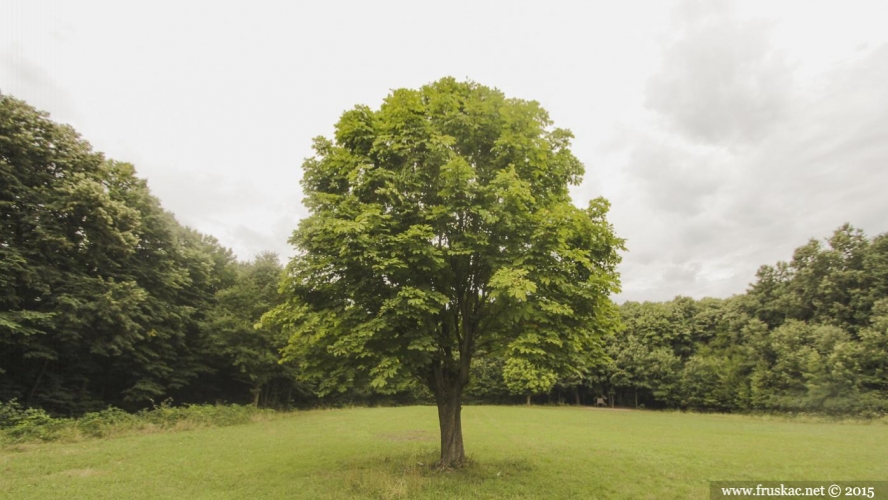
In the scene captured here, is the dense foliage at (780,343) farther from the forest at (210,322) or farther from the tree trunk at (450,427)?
the tree trunk at (450,427)

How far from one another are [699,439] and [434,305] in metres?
22.0

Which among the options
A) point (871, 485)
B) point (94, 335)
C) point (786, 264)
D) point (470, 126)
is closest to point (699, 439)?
point (871, 485)

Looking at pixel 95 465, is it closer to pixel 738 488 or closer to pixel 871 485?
pixel 738 488

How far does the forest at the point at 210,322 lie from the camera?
74.1ft

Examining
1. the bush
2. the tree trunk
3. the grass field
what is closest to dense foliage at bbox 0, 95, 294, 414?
the bush

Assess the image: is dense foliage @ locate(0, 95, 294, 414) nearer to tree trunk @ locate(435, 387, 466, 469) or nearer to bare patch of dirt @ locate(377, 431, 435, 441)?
bare patch of dirt @ locate(377, 431, 435, 441)

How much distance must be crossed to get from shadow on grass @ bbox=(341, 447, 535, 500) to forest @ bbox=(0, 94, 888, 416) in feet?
8.46

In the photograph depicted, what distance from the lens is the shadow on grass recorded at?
10.7 m

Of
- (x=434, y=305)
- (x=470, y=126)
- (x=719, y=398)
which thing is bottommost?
(x=719, y=398)

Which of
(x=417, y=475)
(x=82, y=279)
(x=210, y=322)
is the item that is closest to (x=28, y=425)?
(x=82, y=279)

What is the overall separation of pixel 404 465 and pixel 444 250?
8.05 metres

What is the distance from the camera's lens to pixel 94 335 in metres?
25.0

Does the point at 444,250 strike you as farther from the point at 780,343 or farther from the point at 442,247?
the point at 780,343

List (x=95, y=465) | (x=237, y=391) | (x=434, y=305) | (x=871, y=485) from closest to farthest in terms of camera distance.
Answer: (x=434, y=305), (x=871, y=485), (x=95, y=465), (x=237, y=391)
